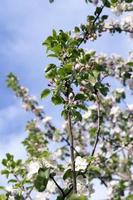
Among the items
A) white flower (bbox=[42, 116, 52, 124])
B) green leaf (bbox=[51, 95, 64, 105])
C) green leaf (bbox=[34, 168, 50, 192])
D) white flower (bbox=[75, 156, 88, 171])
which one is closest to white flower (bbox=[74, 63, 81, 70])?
green leaf (bbox=[51, 95, 64, 105])

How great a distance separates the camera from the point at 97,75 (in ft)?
12.5

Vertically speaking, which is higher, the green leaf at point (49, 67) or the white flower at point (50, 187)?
the green leaf at point (49, 67)

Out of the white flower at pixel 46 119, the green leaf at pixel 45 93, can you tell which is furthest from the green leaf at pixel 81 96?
the white flower at pixel 46 119

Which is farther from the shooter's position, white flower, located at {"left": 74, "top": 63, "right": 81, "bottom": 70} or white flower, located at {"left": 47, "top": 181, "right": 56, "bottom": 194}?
white flower, located at {"left": 74, "top": 63, "right": 81, "bottom": 70}

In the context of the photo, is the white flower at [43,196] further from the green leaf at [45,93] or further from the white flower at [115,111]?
the white flower at [115,111]

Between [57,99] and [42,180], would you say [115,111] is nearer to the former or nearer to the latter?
[57,99]

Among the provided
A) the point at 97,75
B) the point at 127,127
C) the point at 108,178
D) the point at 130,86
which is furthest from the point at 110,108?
the point at 97,75

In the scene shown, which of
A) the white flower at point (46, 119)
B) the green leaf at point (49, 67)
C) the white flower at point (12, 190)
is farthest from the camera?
the white flower at point (46, 119)

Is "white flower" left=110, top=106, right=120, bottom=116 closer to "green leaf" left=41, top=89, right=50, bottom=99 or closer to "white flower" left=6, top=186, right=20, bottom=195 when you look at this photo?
"green leaf" left=41, top=89, right=50, bottom=99

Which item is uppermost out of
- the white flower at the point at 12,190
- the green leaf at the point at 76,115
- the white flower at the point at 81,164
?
the green leaf at the point at 76,115

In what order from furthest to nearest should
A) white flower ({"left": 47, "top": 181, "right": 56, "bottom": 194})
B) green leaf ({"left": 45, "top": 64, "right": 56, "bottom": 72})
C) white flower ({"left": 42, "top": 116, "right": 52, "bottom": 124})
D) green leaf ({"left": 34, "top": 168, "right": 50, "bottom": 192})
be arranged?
white flower ({"left": 42, "top": 116, "right": 52, "bottom": 124}), green leaf ({"left": 45, "top": 64, "right": 56, "bottom": 72}), white flower ({"left": 47, "top": 181, "right": 56, "bottom": 194}), green leaf ({"left": 34, "top": 168, "right": 50, "bottom": 192})

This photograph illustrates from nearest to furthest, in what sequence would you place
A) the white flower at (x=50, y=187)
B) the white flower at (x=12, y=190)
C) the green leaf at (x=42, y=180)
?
1. the green leaf at (x=42, y=180)
2. the white flower at (x=50, y=187)
3. the white flower at (x=12, y=190)

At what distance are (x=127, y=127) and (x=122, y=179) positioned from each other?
51.8 inches

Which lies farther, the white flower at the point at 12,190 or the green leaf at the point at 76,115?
the green leaf at the point at 76,115
